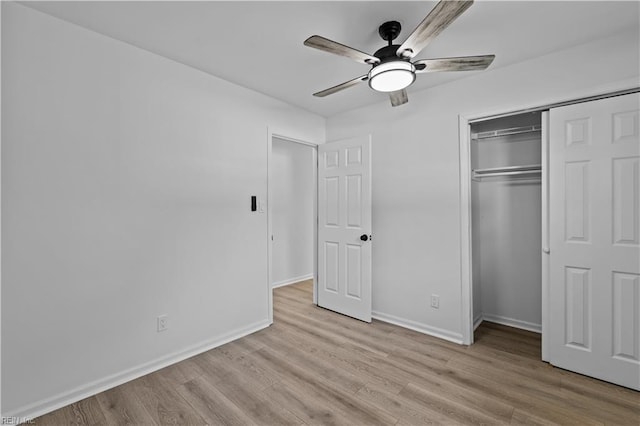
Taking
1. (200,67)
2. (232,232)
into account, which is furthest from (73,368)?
(200,67)

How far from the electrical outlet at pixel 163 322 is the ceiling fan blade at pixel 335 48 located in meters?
2.31

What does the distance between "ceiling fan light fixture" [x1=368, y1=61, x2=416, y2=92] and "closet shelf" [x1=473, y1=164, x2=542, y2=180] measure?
5.65ft

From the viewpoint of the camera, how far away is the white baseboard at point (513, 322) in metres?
3.11

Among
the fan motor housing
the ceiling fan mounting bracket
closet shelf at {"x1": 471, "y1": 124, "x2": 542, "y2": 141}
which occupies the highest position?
the ceiling fan mounting bracket

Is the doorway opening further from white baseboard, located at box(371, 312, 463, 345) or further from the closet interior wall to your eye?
the closet interior wall

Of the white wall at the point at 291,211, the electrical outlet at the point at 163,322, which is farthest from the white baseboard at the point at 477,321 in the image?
the electrical outlet at the point at 163,322

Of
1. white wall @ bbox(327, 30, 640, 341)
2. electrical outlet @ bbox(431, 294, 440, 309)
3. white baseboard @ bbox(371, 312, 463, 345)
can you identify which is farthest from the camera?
electrical outlet @ bbox(431, 294, 440, 309)

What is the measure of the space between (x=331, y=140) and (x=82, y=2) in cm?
268

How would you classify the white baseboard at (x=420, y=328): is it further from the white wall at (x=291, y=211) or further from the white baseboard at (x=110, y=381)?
the white wall at (x=291, y=211)

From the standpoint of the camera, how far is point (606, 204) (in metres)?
2.18

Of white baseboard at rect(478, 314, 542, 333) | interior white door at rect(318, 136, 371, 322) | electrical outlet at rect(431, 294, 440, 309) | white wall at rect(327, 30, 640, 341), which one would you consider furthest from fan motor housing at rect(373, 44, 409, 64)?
white baseboard at rect(478, 314, 542, 333)

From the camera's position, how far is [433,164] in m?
3.00

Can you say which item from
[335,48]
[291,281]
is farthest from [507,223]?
[291,281]

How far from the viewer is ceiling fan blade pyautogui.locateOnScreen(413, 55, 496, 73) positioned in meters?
1.87
